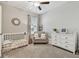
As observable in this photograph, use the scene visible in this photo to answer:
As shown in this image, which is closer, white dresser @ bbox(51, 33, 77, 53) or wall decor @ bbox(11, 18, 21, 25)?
white dresser @ bbox(51, 33, 77, 53)

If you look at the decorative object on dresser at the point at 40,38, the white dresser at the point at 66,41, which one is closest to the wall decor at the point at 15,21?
the decorative object on dresser at the point at 40,38

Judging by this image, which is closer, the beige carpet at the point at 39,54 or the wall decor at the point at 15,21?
the beige carpet at the point at 39,54

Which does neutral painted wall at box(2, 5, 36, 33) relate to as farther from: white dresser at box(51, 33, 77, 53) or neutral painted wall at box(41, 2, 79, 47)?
white dresser at box(51, 33, 77, 53)

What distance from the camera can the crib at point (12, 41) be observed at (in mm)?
→ 3968

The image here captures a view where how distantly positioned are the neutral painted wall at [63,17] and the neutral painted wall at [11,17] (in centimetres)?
162

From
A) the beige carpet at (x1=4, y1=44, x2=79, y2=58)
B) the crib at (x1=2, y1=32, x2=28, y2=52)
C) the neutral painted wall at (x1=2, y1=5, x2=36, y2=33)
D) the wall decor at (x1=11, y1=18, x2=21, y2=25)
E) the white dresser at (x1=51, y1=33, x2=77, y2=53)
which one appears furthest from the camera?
the wall decor at (x1=11, y1=18, x2=21, y2=25)

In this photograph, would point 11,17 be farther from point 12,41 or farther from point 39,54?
point 39,54

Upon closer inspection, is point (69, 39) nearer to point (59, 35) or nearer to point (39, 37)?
point (59, 35)

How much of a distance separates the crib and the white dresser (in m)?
1.79

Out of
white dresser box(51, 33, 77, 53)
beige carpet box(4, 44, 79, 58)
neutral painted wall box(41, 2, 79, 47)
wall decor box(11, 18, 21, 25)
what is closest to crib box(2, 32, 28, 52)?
beige carpet box(4, 44, 79, 58)

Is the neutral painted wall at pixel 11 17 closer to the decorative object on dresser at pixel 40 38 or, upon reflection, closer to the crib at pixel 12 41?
the crib at pixel 12 41

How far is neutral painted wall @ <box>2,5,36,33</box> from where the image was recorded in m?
4.94

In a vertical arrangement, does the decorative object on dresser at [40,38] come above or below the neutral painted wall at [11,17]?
below

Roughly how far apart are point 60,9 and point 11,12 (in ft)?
9.66
